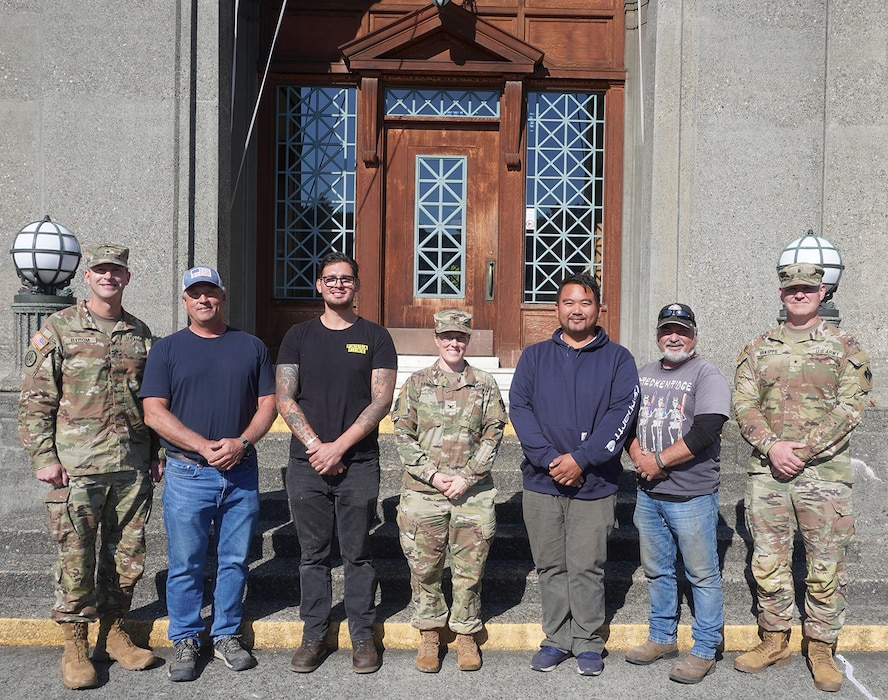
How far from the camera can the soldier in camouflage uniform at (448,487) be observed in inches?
170

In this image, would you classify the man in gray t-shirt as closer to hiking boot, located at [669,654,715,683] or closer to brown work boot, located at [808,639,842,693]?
hiking boot, located at [669,654,715,683]

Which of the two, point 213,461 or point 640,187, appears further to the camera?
point 640,187

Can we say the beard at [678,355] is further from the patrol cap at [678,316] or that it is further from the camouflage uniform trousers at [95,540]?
the camouflage uniform trousers at [95,540]

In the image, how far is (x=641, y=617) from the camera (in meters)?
4.77

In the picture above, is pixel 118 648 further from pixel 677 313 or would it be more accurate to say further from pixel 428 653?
pixel 677 313

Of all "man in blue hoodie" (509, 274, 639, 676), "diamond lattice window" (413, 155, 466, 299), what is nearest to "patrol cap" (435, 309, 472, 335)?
"man in blue hoodie" (509, 274, 639, 676)

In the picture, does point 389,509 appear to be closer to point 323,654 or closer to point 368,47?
point 323,654

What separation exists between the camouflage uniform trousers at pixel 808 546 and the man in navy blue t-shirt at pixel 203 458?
271 cm

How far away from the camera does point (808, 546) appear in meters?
4.31

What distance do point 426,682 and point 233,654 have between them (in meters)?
1.02

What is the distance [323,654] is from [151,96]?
5.03m

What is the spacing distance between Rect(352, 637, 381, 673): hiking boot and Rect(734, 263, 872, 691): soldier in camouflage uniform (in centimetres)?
192

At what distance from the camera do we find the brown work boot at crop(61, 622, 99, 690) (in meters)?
4.04

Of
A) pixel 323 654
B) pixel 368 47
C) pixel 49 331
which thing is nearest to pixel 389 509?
pixel 323 654
